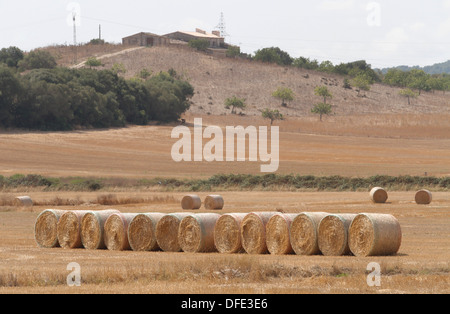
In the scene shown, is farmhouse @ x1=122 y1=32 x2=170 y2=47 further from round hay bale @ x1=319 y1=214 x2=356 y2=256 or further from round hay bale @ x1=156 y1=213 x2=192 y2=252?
round hay bale @ x1=319 y1=214 x2=356 y2=256

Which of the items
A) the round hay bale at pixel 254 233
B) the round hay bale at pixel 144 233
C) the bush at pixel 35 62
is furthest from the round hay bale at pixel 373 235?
the bush at pixel 35 62

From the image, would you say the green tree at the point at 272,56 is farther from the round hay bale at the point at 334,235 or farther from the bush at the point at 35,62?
the round hay bale at the point at 334,235

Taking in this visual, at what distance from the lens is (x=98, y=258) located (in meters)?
19.8

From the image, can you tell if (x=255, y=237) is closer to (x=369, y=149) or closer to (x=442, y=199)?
(x=442, y=199)

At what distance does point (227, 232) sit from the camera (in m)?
21.3

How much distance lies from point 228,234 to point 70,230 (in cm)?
488

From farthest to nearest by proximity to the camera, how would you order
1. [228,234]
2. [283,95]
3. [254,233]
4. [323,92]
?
[323,92] < [283,95] < [228,234] < [254,233]

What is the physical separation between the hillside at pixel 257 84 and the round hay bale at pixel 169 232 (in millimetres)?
101835

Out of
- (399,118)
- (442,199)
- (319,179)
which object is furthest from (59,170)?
(399,118)

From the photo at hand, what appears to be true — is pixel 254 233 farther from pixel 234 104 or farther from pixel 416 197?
pixel 234 104

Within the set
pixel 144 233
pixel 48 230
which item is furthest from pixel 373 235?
pixel 48 230

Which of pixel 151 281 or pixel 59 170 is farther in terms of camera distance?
pixel 59 170

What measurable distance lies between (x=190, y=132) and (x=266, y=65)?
63625mm

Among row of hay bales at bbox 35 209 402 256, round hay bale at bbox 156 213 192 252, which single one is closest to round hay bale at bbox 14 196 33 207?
row of hay bales at bbox 35 209 402 256
